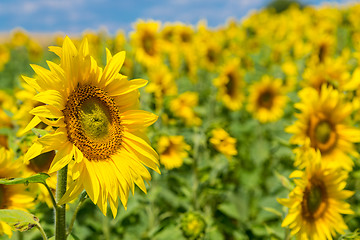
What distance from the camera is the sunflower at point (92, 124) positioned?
1358 mm

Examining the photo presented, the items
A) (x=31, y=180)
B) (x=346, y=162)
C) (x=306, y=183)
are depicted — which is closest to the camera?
(x=31, y=180)

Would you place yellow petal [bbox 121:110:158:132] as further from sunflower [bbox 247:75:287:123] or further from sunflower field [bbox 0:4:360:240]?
sunflower [bbox 247:75:287:123]

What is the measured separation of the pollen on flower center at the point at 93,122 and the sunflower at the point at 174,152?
169cm

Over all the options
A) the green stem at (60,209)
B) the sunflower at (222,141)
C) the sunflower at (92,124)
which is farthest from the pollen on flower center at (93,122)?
the sunflower at (222,141)

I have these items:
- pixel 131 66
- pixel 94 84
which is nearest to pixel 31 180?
pixel 94 84

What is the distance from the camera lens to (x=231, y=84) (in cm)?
536

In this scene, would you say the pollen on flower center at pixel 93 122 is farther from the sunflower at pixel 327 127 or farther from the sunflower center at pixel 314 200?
the sunflower at pixel 327 127

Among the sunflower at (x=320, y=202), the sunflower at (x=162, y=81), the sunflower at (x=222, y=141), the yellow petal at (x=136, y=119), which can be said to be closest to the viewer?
the yellow petal at (x=136, y=119)

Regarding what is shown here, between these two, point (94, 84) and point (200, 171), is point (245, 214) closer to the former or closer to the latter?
point (200, 171)

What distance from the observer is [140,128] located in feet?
5.55

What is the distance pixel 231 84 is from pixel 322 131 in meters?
2.52

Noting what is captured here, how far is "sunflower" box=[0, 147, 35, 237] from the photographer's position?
1.80 m

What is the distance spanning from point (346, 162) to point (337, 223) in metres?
0.78

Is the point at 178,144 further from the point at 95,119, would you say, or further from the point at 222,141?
the point at 95,119
